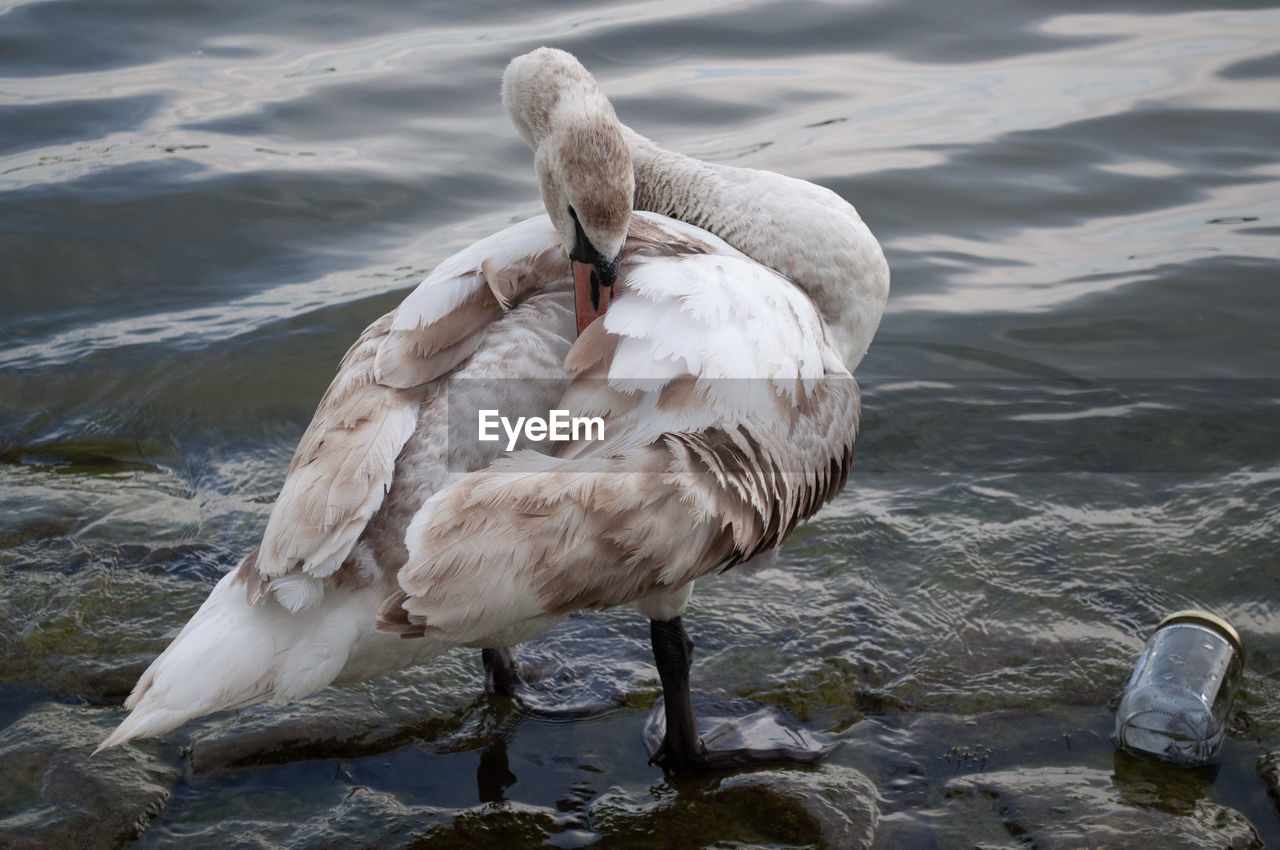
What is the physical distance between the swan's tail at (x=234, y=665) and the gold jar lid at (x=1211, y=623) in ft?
7.58

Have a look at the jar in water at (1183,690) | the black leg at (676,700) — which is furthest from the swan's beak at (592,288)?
the jar in water at (1183,690)

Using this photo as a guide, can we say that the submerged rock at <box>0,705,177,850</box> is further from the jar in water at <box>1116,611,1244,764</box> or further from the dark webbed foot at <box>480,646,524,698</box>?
the jar in water at <box>1116,611,1244,764</box>

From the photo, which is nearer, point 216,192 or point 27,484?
point 27,484

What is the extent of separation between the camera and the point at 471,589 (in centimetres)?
249

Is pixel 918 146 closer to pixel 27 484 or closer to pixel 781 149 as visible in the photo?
pixel 781 149

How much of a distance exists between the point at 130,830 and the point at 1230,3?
9405mm

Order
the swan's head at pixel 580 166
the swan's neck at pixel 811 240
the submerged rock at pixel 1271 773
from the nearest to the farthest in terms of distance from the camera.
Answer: the submerged rock at pixel 1271 773 < the swan's head at pixel 580 166 < the swan's neck at pixel 811 240

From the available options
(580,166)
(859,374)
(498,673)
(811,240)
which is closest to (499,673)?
(498,673)

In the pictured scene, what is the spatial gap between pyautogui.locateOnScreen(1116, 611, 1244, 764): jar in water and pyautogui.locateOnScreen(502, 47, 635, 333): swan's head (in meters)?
1.74

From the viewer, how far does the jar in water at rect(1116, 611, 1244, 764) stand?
3141 millimetres

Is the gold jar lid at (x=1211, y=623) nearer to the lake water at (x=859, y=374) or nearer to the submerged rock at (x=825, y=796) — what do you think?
the lake water at (x=859, y=374)

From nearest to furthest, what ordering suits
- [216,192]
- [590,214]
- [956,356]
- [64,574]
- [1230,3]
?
1. [590,214]
2. [64,574]
3. [956,356]
4. [216,192]
5. [1230,3]

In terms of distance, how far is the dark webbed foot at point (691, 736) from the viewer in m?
3.24

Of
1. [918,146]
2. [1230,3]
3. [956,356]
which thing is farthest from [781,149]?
[1230,3]
